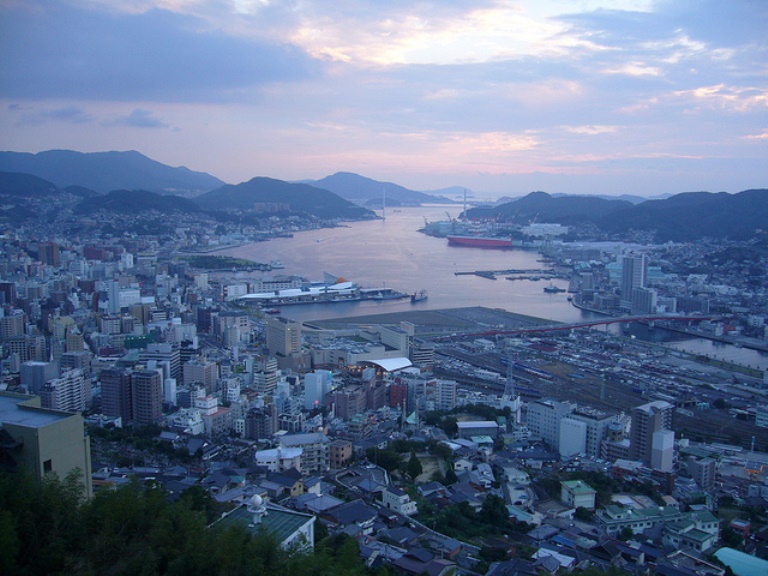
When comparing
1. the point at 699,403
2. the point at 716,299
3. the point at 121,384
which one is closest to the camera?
the point at 121,384

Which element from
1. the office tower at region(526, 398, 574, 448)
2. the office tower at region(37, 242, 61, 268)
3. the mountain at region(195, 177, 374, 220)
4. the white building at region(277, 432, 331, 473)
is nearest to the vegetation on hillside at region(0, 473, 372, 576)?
the white building at region(277, 432, 331, 473)

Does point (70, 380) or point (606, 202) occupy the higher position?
point (606, 202)

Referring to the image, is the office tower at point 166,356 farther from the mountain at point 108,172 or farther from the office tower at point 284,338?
the mountain at point 108,172

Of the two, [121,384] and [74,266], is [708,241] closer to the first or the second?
[74,266]

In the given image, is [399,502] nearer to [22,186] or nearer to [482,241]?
[482,241]

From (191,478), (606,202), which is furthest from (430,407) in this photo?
(606,202)

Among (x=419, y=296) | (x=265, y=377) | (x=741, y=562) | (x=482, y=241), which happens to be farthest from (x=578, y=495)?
(x=482, y=241)

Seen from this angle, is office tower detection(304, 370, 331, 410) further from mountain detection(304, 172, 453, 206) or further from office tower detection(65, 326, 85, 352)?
mountain detection(304, 172, 453, 206)
